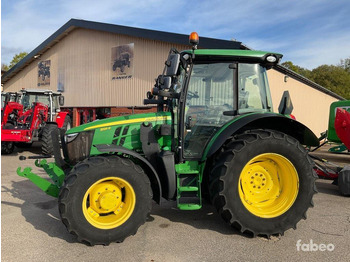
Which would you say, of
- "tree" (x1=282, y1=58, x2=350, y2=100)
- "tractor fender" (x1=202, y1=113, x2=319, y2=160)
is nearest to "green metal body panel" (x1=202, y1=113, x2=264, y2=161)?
"tractor fender" (x1=202, y1=113, x2=319, y2=160)

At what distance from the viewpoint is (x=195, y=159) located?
3.70 m

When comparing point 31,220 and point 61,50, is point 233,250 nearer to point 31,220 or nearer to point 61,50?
point 31,220

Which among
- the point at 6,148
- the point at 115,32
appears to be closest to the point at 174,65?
the point at 6,148

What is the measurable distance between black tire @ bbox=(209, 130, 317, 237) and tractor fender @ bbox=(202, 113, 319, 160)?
0.14 m

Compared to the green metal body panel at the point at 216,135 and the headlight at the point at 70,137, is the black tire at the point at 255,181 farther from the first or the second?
the headlight at the point at 70,137

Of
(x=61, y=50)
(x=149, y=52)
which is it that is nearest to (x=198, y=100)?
(x=149, y=52)

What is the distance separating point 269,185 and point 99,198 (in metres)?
2.14

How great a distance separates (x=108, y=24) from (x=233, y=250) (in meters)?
14.8

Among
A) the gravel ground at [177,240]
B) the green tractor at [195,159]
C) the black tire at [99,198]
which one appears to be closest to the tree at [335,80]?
the gravel ground at [177,240]

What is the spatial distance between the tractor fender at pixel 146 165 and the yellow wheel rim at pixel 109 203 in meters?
0.32

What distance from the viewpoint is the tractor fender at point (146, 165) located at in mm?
3275

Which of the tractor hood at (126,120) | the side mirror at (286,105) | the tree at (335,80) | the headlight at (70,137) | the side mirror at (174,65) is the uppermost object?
the tree at (335,80)

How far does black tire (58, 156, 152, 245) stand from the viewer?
119 inches

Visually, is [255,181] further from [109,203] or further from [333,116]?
[333,116]
